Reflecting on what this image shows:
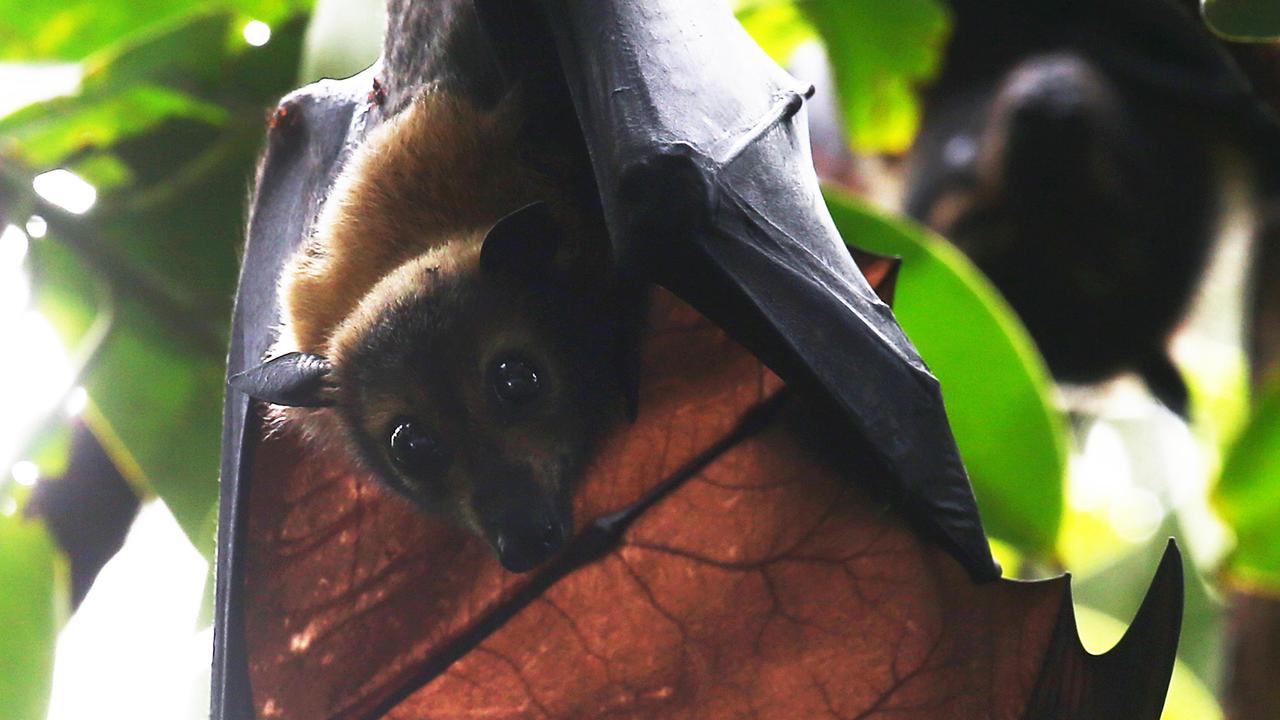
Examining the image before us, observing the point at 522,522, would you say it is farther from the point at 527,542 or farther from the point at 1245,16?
the point at 1245,16

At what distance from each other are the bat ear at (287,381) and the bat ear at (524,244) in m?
0.33

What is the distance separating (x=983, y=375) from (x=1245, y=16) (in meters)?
1.17

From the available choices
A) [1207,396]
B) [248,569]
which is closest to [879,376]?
[248,569]

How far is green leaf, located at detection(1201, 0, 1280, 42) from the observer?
176cm

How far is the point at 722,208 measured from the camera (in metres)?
1.73

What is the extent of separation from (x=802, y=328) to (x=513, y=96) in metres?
0.80

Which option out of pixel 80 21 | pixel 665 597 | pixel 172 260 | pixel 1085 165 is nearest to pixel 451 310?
pixel 665 597

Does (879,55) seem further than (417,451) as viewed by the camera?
Yes

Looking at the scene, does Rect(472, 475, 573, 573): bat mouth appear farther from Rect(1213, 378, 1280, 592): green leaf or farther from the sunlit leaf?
the sunlit leaf

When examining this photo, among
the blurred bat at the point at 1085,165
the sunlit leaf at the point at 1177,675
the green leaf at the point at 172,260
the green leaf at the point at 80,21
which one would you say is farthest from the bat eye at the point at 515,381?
the sunlit leaf at the point at 1177,675

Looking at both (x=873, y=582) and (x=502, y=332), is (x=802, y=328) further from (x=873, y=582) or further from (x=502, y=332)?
(x=502, y=332)

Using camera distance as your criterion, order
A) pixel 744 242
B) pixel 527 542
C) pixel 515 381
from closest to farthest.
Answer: pixel 744 242, pixel 527 542, pixel 515 381

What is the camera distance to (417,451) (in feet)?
7.09

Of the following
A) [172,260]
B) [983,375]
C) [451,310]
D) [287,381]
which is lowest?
[983,375]
